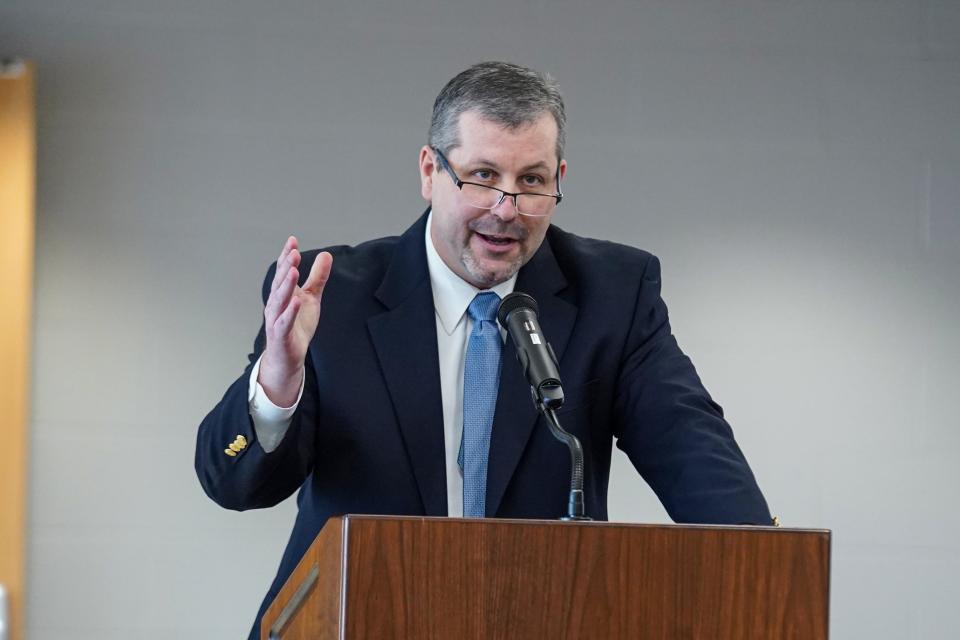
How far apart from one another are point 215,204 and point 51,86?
534 mm

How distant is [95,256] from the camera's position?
341 cm

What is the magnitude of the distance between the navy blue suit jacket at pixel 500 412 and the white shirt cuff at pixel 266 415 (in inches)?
1.6

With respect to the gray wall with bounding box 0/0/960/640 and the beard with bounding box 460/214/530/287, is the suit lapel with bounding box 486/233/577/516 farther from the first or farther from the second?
the gray wall with bounding box 0/0/960/640

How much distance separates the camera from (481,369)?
6.75 ft

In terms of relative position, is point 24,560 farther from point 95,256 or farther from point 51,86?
point 51,86

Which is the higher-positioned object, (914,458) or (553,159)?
(553,159)

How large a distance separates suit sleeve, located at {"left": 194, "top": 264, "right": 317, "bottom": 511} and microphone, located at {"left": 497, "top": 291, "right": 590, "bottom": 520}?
1.32ft

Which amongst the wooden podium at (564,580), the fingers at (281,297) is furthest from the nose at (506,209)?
the wooden podium at (564,580)

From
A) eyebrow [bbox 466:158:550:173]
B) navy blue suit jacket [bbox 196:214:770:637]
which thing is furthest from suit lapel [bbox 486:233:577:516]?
eyebrow [bbox 466:158:550:173]

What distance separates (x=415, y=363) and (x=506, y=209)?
0.93ft

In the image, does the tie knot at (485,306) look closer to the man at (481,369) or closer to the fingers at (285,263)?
the man at (481,369)

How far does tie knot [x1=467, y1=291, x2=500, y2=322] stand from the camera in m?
2.12

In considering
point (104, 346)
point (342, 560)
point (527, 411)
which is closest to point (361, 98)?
point (104, 346)

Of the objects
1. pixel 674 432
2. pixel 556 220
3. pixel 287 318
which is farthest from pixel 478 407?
pixel 556 220
